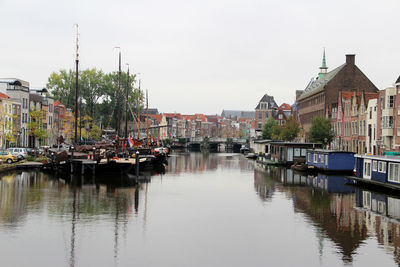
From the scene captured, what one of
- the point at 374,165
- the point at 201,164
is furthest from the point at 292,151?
the point at 374,165

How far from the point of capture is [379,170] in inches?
1917

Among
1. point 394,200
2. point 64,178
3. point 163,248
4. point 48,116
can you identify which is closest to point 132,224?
point 163,248

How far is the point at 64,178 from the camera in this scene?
2233 inches

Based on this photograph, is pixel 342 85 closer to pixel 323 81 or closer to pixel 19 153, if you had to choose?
pixel 323 81

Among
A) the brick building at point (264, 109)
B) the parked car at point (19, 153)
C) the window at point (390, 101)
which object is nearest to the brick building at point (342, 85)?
the window at point (390, 101)

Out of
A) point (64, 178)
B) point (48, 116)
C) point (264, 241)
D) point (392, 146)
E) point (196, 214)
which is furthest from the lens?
point (48, 116)

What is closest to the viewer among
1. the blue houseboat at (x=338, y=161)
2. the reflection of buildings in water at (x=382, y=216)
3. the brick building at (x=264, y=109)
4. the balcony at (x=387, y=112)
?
the reflection of buildings in water at (x=382, y=216)

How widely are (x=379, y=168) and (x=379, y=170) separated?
0.66 feet

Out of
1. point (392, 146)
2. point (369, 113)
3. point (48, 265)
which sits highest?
point (369, 113)

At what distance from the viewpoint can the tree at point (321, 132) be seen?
8412 centimetres

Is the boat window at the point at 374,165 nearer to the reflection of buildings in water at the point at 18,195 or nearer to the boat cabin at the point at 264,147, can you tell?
the reflection of buildings in water at the point at 18,195

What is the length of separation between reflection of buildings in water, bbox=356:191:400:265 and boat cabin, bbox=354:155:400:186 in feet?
5.78

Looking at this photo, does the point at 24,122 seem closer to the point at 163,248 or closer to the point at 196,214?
the point at 196,214

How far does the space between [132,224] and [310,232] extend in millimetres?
10477
